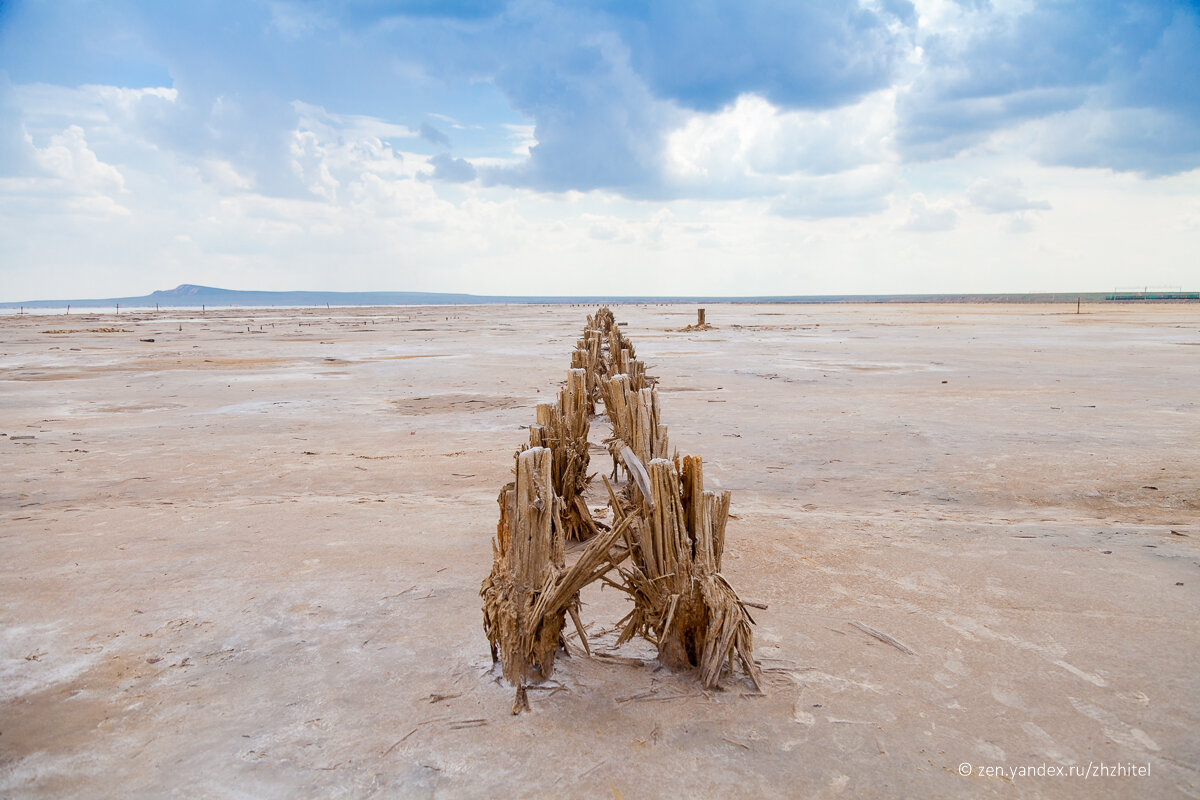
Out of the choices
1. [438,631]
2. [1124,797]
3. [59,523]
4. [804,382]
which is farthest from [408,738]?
[804,382]

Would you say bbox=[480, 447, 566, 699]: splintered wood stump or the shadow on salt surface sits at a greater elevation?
bbox=[480, 447, 566, 699]: splintered wood stump

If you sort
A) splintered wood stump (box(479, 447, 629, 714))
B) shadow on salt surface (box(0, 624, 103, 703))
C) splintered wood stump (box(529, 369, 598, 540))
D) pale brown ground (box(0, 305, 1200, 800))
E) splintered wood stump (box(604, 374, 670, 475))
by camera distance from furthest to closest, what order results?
splintered wood stump (box(529, 369, 598, 540)) → splintered wood stump (box(604, 374, 670, 475)) → shadow on salt surface (box(0, 624, 103, 703)) → splintered wood stump (box(479, 447, 629, 714)) → pale brown ground (box(0, 305, 1200, 800))

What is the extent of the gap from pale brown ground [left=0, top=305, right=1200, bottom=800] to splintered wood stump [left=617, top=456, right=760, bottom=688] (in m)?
0.16

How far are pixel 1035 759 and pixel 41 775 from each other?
370 centimetres

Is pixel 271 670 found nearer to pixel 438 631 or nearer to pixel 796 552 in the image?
pixel 438 631

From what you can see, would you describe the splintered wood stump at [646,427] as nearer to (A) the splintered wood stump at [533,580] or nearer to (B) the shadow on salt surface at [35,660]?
(A) the splintered wood stump at [533,580]

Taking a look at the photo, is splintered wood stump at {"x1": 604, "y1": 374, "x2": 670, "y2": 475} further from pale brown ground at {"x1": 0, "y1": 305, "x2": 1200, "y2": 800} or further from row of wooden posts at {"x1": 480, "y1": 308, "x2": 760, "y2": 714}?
row of wooden posts at {"x1": 480, "y1": 308, "x2": 760, "y2": 714}

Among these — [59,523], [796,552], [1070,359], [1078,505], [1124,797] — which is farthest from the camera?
[1070,359]

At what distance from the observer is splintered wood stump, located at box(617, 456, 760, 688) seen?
10.7 feet

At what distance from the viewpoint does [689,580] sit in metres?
3.30

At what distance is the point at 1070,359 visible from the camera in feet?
58.0

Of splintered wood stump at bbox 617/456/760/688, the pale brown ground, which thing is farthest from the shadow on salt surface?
splintered wood stump at bbox 617/456/760/688

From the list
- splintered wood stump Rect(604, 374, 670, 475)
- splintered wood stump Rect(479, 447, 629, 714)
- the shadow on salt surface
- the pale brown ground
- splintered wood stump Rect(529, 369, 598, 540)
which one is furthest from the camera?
splintered wood stump Rect(529, 369, 598, 540)

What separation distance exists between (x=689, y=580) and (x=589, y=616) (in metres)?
1.06
